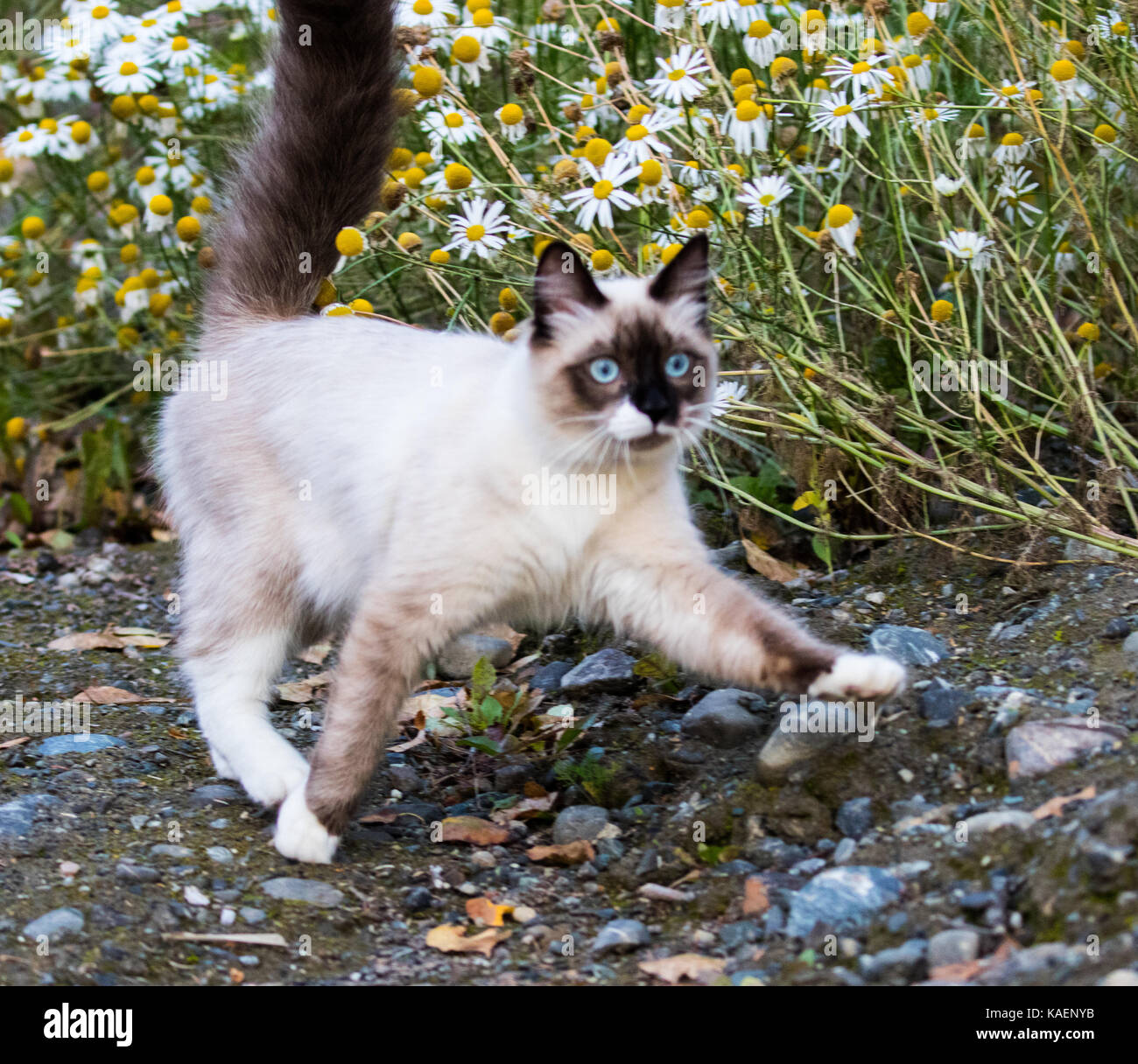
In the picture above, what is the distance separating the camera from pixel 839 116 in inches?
129

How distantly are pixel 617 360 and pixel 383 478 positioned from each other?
61 cm

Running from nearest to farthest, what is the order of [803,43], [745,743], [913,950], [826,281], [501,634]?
[913,950] → [745,743] → [803,43] → [826,281] → [501,634]

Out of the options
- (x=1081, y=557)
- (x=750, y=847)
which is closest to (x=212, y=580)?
(x=750, y=847)

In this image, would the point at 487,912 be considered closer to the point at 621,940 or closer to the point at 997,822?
the point at 621,940

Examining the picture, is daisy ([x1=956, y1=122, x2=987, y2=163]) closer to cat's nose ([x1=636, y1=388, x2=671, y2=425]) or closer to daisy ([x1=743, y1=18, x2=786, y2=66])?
daisy ([x1=743, y1=18, x2=786, y2=66])

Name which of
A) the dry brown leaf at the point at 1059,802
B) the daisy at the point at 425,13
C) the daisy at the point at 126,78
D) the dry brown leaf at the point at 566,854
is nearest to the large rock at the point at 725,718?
the dry brown leaf at the point at 566,854

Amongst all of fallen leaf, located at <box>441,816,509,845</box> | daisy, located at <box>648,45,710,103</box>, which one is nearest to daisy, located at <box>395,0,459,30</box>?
daisy, located at <box>648,45,710,103</box>

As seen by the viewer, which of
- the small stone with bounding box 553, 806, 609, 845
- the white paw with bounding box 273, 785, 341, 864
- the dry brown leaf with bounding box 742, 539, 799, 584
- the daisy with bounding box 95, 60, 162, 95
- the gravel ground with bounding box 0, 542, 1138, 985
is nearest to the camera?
the gravel ground with bounding box 0, 542, 1138, 985

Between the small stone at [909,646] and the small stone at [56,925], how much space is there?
181 centimetres

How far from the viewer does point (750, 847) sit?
2.71 meters

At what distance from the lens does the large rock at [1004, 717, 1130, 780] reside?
2.50m

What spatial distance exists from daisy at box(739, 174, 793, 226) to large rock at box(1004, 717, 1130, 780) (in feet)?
4.57

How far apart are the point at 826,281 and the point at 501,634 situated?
57.0 inches
